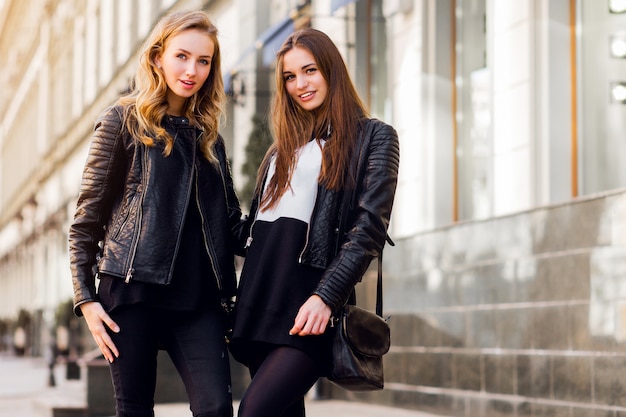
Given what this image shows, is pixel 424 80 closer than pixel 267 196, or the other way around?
pixel 267 196

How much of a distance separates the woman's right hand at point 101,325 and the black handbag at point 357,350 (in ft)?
2.42

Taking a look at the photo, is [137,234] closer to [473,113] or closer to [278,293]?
[278,293]

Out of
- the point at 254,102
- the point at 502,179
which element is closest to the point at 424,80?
the point at 502,179

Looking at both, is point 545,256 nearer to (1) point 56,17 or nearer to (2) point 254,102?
(2) point 254,102

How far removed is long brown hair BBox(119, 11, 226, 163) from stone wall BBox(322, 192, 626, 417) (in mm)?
4053

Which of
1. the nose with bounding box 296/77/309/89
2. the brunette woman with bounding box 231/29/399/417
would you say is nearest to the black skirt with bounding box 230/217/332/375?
the brunette woman with bounding box 231/29/399/417

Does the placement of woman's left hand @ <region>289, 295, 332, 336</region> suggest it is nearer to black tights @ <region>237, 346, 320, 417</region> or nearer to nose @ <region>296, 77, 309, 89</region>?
black tights @ <region>237, 346, 320, 417</region>

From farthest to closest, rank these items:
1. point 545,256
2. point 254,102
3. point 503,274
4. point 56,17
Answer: point 56,17 → point 254,102 → point 503,274 → point 545,256

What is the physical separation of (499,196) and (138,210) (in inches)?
227

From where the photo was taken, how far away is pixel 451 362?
963 centimetres

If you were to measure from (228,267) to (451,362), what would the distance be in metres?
6.08

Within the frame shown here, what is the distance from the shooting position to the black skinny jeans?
12.0 ft

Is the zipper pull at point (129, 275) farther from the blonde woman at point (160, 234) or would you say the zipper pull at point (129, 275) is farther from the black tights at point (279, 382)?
the black tights at point (279, 382)

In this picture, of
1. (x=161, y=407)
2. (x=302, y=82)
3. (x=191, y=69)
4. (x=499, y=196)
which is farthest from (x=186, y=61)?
(x=161, y=407)
